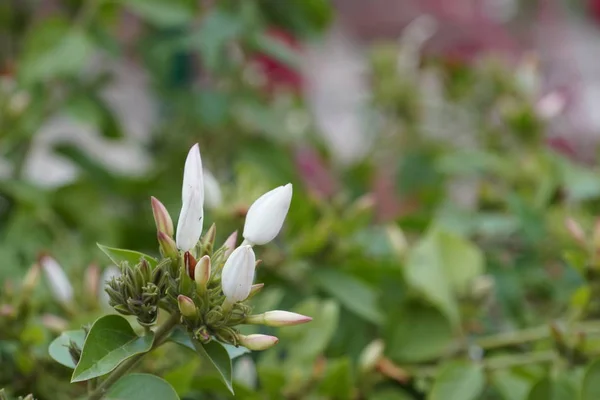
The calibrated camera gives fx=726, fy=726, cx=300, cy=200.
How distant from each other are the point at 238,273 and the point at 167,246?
39mm

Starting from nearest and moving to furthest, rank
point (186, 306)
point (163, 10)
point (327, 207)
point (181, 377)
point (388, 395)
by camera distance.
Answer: point (186, 306) → point (181, 377) → point (388, 395) → point (327, 207) → point (163, 10)

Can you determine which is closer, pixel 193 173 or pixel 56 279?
pixel 193 173

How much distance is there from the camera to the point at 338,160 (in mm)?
1037

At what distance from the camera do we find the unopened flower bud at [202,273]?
0.99 ft

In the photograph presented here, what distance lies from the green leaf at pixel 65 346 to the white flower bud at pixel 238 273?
0.27 ft

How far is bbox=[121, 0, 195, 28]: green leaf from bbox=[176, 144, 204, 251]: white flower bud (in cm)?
45

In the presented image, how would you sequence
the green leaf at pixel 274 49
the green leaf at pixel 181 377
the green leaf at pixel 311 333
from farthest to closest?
1. the green leaf at pixel 274 49
2. the green leaf at pixel 311 333
3. the green leaf at pixel 181 377

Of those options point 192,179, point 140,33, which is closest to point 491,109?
point 140,33

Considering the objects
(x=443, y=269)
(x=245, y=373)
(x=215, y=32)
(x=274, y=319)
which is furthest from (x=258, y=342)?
(x=215, y=32)

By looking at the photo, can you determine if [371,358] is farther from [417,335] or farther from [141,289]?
[141,289]

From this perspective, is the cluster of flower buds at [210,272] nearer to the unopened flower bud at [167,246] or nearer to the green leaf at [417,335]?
the unopened flower bud at [167,246]

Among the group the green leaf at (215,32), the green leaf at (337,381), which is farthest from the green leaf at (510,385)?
the green leaf at (215,32)

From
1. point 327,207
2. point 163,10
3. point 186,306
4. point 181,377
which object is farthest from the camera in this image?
point 163,10

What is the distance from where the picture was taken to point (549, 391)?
1.47 ft
